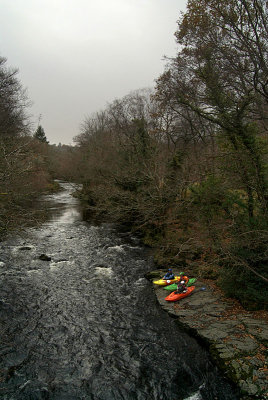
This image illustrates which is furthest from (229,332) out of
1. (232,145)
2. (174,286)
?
(232,145)

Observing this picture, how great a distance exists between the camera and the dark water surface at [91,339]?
6375mm

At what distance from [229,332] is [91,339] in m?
4.08

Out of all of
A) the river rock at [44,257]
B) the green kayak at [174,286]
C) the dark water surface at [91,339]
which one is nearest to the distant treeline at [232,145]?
the green kayak at [174,286]

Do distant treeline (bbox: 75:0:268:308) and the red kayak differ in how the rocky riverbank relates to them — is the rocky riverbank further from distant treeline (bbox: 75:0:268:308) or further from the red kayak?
distant treeline (bbox: 75:0:268:308)

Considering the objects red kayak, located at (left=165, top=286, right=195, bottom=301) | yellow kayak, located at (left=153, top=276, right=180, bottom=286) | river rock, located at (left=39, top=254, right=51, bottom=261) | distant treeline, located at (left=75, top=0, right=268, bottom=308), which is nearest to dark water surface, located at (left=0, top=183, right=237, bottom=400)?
river rock, located at (left=39, top=254, right=51, bottom=261)

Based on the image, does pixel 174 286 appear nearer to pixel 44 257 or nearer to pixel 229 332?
pixel 229 332

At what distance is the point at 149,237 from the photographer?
18.9 metres

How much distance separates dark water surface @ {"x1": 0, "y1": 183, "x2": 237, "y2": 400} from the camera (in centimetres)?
638

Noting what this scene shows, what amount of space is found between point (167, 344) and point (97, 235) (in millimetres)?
12856

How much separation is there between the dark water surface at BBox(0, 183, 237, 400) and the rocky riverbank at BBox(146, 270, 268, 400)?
34cm

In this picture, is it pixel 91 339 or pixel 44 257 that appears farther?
pixel 44 257

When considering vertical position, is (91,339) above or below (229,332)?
below

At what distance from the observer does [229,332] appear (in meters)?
8.02

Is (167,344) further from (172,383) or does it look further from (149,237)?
(149,237)
